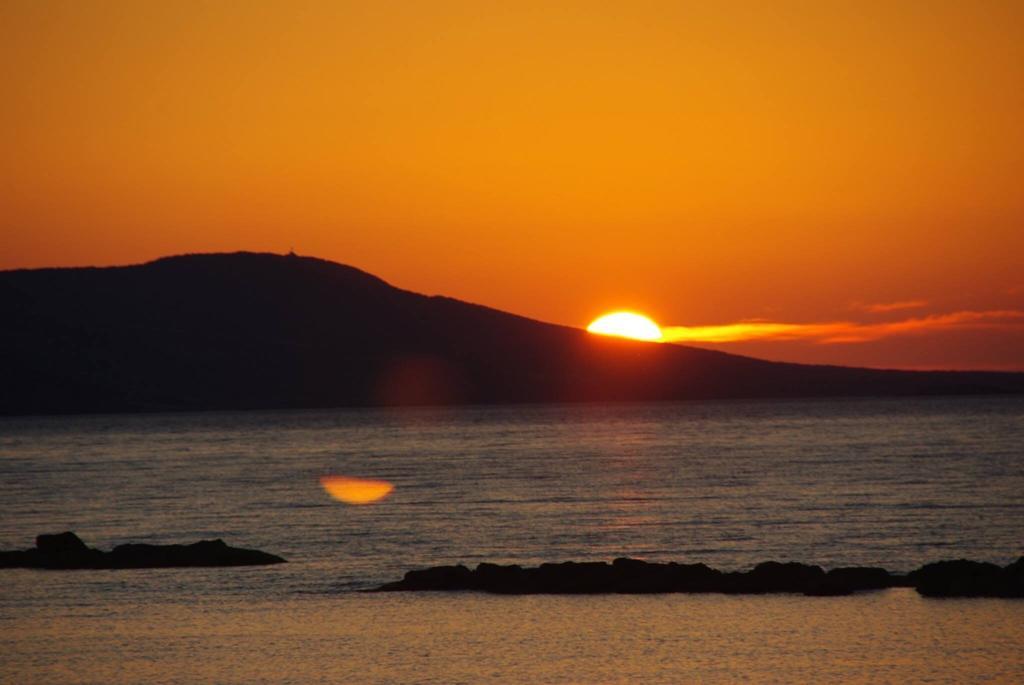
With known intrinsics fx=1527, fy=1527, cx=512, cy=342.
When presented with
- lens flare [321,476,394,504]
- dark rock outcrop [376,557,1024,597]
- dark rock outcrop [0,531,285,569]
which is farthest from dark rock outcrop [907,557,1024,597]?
lens flare [321,476,394,504]

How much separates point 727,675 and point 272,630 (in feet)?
42.9

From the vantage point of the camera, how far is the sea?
3538 cm

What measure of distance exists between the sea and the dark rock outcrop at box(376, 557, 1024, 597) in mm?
1002

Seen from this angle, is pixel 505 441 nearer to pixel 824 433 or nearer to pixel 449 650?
pixel 824 433

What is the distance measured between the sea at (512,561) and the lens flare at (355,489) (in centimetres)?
140

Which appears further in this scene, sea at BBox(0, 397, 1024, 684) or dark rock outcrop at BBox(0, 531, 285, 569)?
dark rock outcrop at BBox(0, 531, 285, 569)

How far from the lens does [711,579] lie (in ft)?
152

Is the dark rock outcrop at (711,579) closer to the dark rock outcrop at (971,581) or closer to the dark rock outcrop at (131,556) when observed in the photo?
the dark rock outcrop at (971,581)

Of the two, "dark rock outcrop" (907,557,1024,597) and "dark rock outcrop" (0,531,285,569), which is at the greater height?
"dark rock outcrop" (907,557,1024,597)

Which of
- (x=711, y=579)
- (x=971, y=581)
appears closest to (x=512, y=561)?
(x=711, y=579)

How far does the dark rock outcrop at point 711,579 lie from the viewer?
4344 centimetres

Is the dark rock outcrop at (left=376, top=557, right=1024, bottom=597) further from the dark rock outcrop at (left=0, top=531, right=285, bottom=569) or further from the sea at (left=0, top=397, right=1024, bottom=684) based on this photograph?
the dark rock outcrop at (left=0, top=531, right=285, bottom=569)

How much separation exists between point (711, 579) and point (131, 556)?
2168 centimetres

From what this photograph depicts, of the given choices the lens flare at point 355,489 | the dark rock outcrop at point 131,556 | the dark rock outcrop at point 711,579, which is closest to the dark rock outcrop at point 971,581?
the dark rock outcrop at point 711,579
